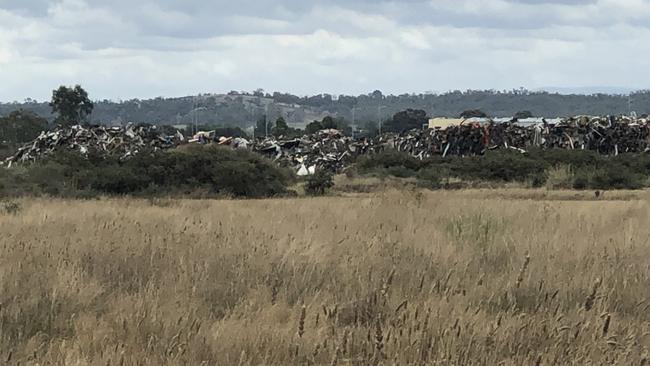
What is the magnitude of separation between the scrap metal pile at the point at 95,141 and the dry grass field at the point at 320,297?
30992 millimetres

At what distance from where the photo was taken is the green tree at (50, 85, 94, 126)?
66.8 meters

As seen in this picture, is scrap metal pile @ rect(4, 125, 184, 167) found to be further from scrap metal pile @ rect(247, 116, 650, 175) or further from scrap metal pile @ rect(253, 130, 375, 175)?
scrap metal pile @ rect(247, 116, 650, 175)

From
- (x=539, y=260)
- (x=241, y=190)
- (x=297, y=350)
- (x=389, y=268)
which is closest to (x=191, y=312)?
(x=297, y=350)

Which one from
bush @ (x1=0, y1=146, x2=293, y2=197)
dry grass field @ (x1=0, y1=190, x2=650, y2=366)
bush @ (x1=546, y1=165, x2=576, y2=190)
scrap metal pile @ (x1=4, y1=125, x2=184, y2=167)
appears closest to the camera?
dry grass field @ (x1=0, y1=190, x2=650, y2=366)

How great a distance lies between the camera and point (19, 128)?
204 ft

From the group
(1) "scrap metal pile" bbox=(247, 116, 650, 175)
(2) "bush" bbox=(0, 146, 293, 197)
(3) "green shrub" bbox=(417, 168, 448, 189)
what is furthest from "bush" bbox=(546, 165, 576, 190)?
(2) "bush" bbox=(0, 146, 293, 197)

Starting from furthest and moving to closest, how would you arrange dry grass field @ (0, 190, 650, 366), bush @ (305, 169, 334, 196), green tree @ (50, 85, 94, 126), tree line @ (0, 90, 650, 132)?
1. tree line @ (0, 90, 650, 132)
2. green tree @ (50, 85, 94, 126)
3. bush @ (305, 169, 334, 196)
4. dry grass field @ (0, 190, 650, 366)

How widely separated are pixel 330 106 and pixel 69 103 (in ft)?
363

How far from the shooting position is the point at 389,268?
731 cm

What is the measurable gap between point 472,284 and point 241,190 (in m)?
24.5

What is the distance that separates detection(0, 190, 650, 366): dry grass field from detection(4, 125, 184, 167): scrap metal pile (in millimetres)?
30992

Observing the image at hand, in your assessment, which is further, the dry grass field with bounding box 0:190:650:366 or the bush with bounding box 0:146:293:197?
the bush with bounding box 0:146:293:197

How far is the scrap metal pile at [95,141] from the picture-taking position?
1587 inches

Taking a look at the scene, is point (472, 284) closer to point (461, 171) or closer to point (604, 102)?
point (461, 171)
